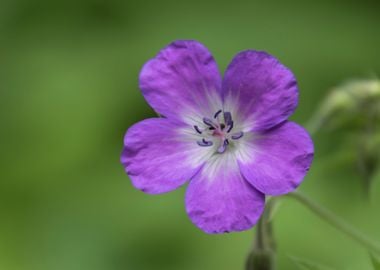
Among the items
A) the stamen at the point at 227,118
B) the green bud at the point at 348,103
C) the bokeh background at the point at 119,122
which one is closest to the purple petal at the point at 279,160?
the stamen at the point at 227,118

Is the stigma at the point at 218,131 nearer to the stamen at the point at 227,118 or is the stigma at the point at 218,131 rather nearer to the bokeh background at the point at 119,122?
the stamen at the point at 227,118

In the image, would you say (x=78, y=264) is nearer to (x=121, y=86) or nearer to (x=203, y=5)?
(x=121, y=86)

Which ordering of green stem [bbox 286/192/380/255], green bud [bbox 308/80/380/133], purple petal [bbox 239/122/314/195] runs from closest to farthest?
purple petal [bbox 239/122/314/195] → green stem [bbox 286/192/380/255] → green bud [bbox 308/80/380/133]

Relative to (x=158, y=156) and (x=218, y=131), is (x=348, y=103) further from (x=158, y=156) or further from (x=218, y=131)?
(x=158, y=156)

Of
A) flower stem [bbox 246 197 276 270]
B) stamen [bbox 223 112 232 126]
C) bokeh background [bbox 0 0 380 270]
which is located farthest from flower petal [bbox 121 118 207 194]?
bokeh background [bbox 0 0 380 270]

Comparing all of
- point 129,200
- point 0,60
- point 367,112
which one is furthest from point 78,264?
point 367,112

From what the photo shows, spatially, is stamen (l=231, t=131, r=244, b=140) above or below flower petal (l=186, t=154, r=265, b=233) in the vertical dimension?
above

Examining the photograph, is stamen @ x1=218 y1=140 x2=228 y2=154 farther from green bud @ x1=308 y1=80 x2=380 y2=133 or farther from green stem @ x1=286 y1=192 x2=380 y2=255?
green bud @ x1=308 y1=80 x2=380 y2=133
